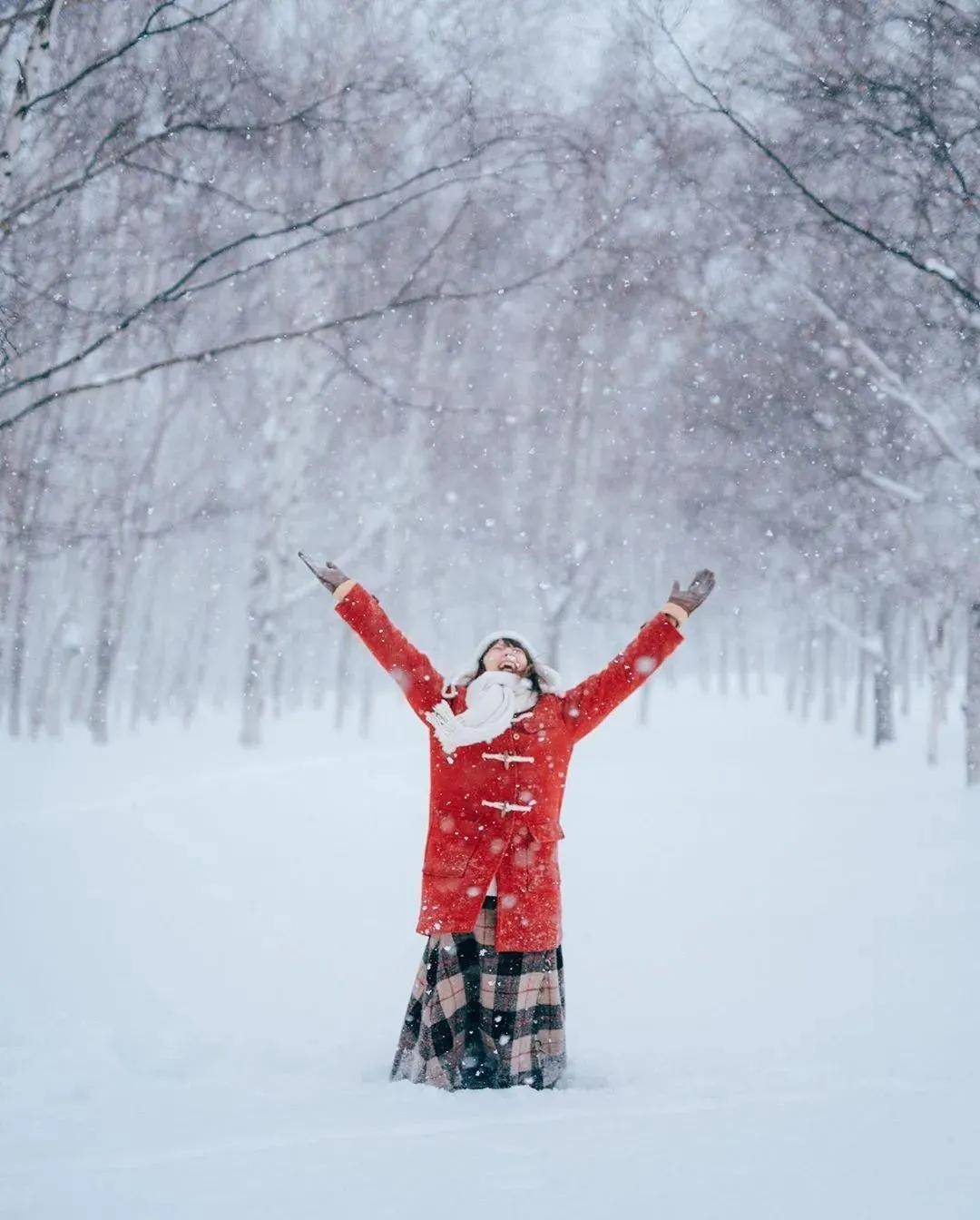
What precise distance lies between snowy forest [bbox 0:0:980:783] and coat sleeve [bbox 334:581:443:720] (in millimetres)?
1111

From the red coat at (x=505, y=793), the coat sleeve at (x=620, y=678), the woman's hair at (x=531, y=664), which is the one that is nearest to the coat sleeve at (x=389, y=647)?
the red coat at (x=505, y=793)

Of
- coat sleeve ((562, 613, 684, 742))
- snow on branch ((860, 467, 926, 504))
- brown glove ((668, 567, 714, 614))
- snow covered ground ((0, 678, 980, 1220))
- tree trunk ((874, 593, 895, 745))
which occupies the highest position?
snow on branch ((860, 467, 926, 504))

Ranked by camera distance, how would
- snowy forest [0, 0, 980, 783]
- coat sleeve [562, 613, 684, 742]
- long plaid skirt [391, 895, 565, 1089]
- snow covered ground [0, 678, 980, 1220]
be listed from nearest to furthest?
snow covered ground [0, 678, 980, 1220]
long plaid skirt [391, 895, 565, 1089]
coat sleeve [562, 613, 684, 742]
snowy forest [0, 0, 980, 783]

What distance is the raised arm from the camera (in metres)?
3.54

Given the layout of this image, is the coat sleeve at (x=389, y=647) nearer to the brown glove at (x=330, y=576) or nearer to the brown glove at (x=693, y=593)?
the brown glove at (x=330, y=576)

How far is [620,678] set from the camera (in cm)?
358

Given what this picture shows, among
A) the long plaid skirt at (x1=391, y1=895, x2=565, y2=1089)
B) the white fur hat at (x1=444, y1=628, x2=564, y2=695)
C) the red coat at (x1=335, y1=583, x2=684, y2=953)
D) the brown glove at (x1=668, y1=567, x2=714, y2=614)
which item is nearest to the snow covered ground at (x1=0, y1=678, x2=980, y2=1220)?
the long plaid skirt at (x1=391, y1=895, x2=565, y2=1089)

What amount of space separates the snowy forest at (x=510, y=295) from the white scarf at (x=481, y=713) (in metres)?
1.41

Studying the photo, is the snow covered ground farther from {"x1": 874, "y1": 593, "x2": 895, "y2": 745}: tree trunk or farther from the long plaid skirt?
Result: {"x1": 874, "y1": 593, "x2": 895, "y2": 745}: tree trunk

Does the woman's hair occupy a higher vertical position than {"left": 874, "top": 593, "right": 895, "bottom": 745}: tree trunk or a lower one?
lower

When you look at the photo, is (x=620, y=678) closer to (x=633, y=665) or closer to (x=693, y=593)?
(x=633, y=665)

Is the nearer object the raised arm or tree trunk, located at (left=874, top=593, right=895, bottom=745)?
the raised arm

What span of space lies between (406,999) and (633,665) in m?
2.37

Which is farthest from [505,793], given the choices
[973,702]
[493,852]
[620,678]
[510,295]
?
[973,702]
